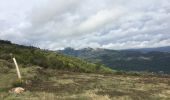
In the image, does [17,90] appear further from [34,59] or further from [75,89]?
[34,59]

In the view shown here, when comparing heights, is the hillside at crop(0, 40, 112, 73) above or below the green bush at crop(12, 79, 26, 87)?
above

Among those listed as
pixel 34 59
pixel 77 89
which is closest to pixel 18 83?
pixel 77 89

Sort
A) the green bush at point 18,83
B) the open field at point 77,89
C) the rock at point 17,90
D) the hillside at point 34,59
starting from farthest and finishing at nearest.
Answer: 1. the hillside at point 34,59
2. the green bush at point 18,83
3. the rock at point 17,90
4. the open field at point 77,89

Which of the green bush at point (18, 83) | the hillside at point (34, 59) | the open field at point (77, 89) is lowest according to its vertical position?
the open field at point (77, 89)

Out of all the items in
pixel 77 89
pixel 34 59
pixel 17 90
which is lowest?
pixel 77 89

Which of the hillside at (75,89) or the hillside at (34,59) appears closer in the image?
the hillside at (75,89)

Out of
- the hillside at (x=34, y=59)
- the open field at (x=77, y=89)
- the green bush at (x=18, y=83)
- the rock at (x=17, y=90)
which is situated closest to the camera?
the open field at (x=77, y=89)

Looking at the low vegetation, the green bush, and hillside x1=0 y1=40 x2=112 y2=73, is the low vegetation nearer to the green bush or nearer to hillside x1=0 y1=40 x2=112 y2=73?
the green bush

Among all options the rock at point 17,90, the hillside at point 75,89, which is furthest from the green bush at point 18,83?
the rock at point 17,90

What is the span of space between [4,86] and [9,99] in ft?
22.4

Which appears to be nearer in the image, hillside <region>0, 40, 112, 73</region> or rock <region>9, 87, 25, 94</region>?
rock <region>9, 87, 25, 94</region>

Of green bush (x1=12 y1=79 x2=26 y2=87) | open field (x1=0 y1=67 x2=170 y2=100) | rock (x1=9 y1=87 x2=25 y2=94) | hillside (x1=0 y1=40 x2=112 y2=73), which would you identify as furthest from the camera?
hillside (x1=0 y1=40 x2=112 y2=73)

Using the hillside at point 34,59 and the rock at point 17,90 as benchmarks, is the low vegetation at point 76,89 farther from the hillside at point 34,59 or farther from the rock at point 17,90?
the hillside at point 34,59

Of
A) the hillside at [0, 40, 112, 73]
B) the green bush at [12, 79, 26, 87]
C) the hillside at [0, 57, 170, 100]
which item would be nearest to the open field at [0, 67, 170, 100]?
the hillside at [0, 57, 170, 100]
